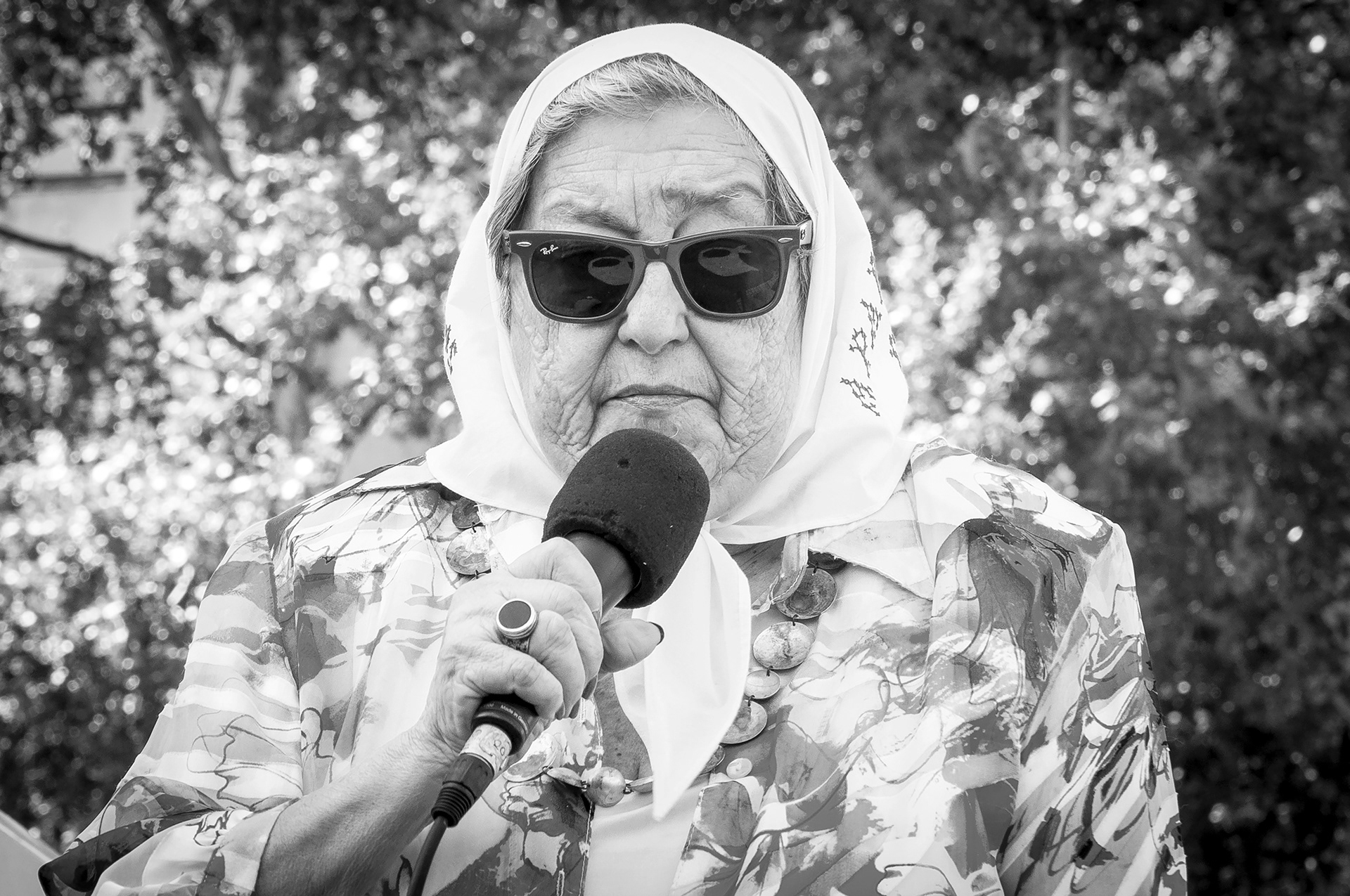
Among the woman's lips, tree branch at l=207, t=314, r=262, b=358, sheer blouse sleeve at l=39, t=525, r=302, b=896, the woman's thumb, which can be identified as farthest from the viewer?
tree branch at l=207, t=314, r=262, b=358

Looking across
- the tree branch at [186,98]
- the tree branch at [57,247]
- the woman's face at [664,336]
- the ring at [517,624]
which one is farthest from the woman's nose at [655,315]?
the tree branch at [57,247]

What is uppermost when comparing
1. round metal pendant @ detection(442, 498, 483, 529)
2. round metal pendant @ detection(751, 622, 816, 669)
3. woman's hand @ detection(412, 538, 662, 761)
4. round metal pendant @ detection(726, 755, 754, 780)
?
woman's hand @ detection(412, 538, 662, 761)

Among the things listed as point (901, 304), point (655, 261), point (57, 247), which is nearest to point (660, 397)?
point (655, 261)

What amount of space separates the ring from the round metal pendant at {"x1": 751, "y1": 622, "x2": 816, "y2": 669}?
0.72 m

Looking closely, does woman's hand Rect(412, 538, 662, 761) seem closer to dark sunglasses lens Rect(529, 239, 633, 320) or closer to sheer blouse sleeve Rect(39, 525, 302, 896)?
sheer blouse sleeve Rect(39, 525, 302, 896)

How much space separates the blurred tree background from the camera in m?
5.55

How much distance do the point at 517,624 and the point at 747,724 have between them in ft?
2.29

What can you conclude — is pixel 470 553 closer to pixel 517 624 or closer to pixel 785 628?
pixel 785 628

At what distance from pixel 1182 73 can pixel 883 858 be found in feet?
17.2

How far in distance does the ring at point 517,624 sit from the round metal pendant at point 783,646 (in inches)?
28.3

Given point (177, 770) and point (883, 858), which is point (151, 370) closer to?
point (177, 770)

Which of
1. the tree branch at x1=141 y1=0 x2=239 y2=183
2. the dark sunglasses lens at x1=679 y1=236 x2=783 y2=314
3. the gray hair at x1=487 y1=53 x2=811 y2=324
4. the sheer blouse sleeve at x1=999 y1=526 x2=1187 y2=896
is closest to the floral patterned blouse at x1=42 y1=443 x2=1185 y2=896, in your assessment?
the sheer blouse sleeve at x1=999 y1=526 x2=1187 y2=896

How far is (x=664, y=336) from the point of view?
209cm

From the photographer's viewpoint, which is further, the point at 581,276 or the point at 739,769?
the point at 581,276
